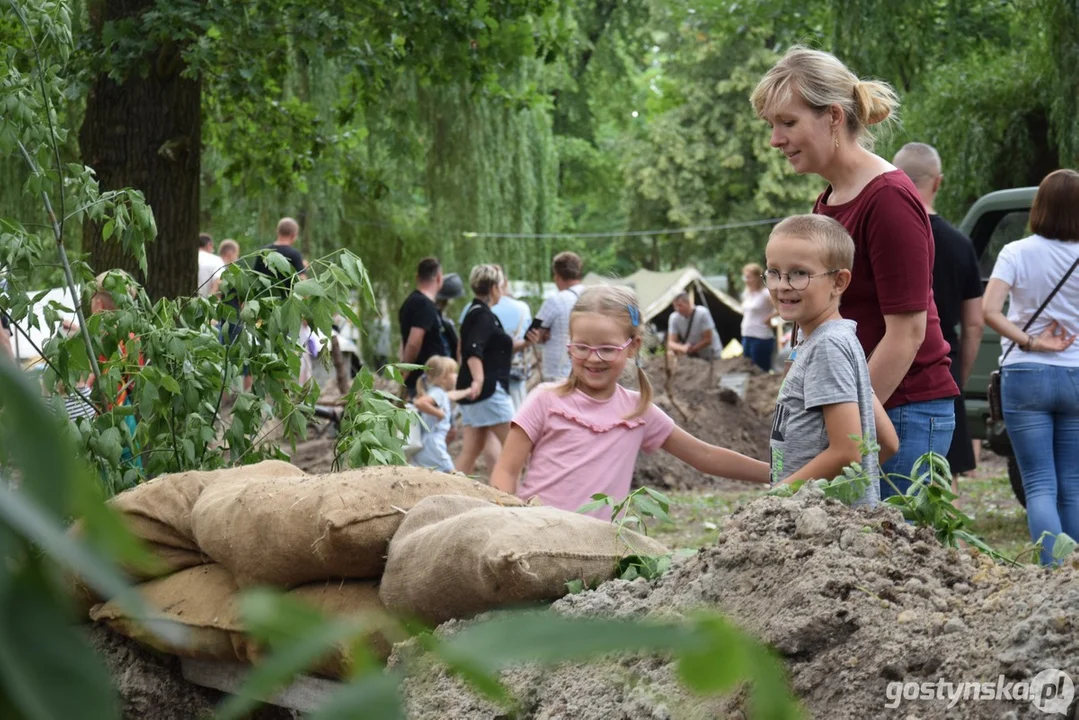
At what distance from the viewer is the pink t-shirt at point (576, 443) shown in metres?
3.98

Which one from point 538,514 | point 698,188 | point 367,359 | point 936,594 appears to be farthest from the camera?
point 698,188

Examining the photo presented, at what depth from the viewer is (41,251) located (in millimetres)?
4254

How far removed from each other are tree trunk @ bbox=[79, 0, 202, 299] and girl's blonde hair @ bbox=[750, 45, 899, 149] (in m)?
4.58

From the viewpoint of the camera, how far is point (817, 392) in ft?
10.3

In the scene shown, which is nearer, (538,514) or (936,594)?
(936,594)

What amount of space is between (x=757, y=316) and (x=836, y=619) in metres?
16.0

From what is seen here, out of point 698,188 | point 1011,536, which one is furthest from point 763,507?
point 698,188

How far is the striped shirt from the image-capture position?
10203mm

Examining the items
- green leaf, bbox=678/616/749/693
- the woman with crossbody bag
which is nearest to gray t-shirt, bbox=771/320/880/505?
the woman with crossbody bag

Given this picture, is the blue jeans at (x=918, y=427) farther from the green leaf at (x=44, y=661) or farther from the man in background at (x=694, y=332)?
the man in background at (x=694, y=332)

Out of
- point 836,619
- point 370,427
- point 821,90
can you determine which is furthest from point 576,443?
point 836,619

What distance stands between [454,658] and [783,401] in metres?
2.91

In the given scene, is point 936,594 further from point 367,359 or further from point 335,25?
point 367,359

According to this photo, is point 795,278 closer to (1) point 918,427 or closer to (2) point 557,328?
(1) point 918,427
